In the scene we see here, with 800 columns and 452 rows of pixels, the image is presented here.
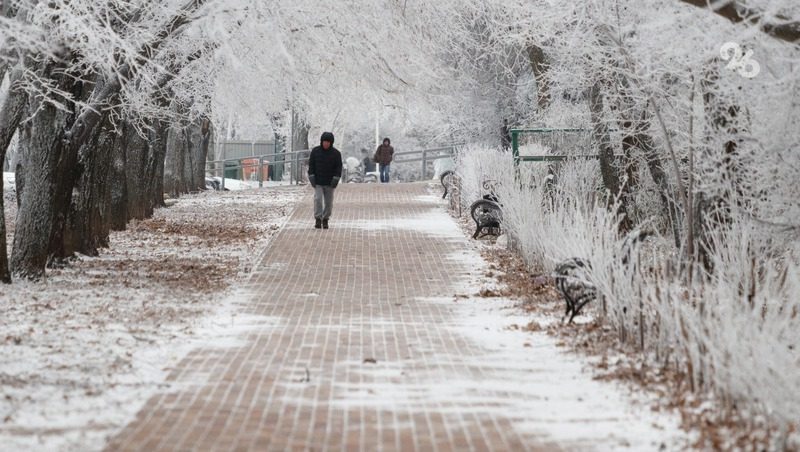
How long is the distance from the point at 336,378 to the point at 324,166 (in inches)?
552

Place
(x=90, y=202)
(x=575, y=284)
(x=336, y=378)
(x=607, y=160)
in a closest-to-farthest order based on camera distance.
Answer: (x=336, y=378)
(x=575, y=284)
(x=90, y=202)
(x=607, y=160)

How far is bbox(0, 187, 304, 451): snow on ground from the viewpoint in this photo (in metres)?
7.56

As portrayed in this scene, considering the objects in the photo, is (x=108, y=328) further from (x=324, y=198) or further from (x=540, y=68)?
(x=540, y=68)

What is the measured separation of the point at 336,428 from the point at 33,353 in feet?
11.5

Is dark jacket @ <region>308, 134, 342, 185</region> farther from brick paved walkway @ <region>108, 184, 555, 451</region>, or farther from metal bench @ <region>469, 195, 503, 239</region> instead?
brick paved walkway @ <region>108, 184, 555, 451</region>

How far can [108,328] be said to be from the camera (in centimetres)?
1116

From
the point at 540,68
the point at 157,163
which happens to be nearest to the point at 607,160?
the point at 540,68

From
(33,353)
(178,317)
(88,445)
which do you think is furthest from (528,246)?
(88,445)

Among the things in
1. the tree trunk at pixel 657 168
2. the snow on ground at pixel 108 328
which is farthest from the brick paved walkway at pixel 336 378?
the tree trunk at pixel 657 168

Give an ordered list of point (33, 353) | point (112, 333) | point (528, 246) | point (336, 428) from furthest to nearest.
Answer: point (528, 246), point (112, 333), point (33, 353), point (336, 428)

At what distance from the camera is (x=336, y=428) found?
7.32m

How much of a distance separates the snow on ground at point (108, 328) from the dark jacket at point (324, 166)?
4.89ft

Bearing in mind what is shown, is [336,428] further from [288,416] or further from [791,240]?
[791,240]

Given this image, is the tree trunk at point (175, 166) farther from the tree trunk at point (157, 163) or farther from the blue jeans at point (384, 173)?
the blue jeans at point (384, 173)
